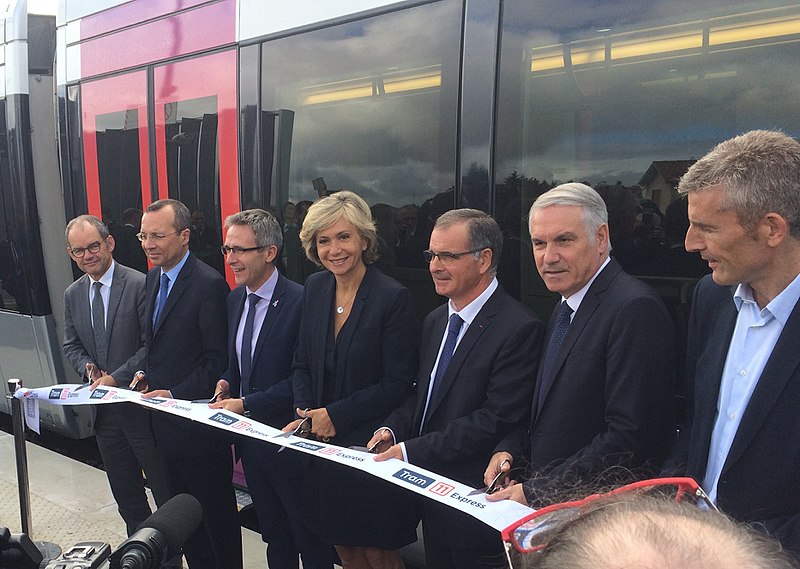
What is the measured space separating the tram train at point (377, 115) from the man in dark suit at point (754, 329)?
2.35ft

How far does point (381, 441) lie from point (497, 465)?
541 mm

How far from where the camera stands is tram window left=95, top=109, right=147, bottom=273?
15.8ft

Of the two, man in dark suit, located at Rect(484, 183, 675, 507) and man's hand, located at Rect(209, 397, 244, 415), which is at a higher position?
man in dark suit, located at Rect(484, 183, 675, 507)

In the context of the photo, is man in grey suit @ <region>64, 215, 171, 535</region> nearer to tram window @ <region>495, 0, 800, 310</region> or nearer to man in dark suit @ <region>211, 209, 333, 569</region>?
man in dark suit @ <region>211, 209, 333, 569</region>

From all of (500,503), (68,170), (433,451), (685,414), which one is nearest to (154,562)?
(500,503)

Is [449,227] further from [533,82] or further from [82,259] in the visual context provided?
[82,259]

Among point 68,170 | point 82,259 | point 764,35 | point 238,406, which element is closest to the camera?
point 764,35

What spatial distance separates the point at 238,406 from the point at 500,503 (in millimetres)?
1531

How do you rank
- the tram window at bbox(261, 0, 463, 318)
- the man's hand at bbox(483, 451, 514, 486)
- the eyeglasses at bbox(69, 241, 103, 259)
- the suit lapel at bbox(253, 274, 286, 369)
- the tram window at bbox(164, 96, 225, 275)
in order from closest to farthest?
the man's hand at bbox(483, 451, 514, 486) < the tram window at bbox(261, 0, 463, 318) < the suit lapel at bbox(253, 274, 286, 369) < the eyeglasses at bbox(69, 241, 103, 259) < the tram window at bbox(164, 96, 225, 275)

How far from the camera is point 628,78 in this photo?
273 centimetres

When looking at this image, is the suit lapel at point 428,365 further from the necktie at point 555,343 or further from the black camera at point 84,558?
the black camera at point 84,558

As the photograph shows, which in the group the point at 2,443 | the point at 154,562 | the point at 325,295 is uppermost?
the point at 325,295

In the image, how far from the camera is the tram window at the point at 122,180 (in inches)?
190

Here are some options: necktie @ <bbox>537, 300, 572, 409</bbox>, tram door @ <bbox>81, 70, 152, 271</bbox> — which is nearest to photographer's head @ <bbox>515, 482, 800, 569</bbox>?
necktie @ <bbox>537, 300, 572, 409</bbox>
